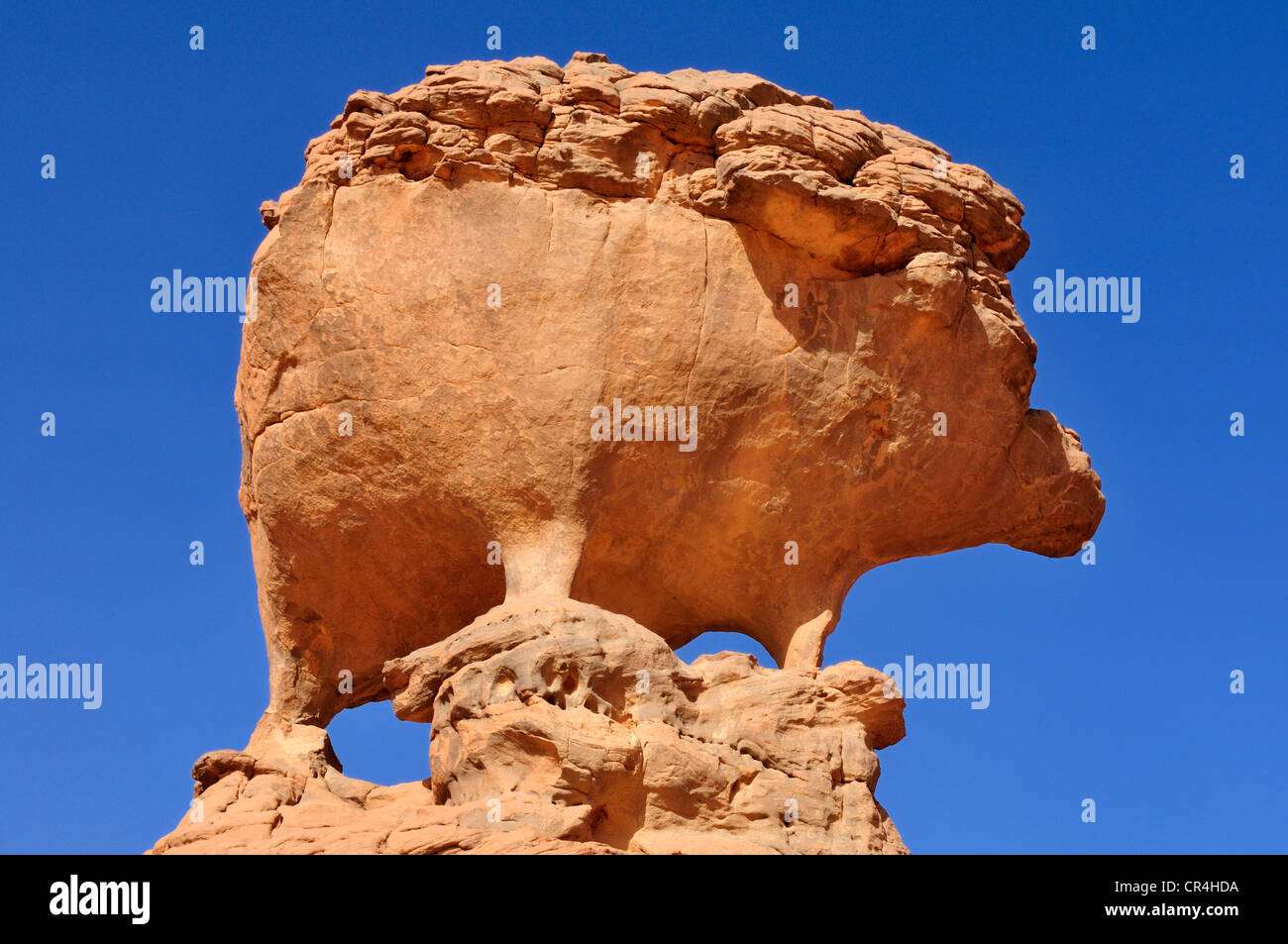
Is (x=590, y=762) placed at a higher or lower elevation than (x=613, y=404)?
lower

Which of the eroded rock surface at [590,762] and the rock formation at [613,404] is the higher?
the rock formation at [613,404]

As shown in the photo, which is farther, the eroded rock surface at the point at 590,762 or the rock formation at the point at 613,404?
the rock formation at the point at 613,404

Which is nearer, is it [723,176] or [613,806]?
[613,806]

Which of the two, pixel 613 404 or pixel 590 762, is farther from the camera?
pixel 613 404

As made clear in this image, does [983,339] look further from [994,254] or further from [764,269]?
[764,269]

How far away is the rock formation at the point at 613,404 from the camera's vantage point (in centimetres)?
1191

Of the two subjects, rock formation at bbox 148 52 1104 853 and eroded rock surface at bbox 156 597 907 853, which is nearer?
eroded rock surface at bbox 156 597 907 853

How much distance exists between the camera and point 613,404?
40.5 ft

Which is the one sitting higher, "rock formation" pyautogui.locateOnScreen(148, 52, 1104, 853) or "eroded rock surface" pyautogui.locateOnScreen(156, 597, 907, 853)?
"rock formation" pyautogui.locateOnScreen(148, 52, 1104, 853)

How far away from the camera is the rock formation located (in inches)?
469

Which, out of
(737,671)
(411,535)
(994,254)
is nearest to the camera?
(737,671)
